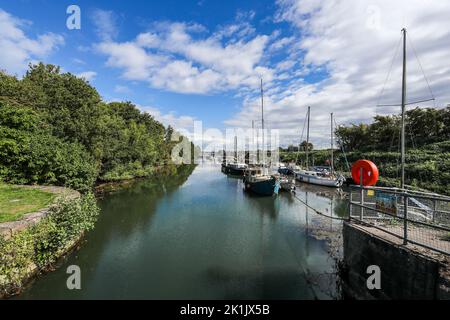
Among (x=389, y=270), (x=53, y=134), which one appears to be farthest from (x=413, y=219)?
(x=53, y=134)

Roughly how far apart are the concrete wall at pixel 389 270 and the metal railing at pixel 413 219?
359 millimetres

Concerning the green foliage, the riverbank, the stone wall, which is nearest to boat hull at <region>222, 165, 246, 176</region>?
the green foliage

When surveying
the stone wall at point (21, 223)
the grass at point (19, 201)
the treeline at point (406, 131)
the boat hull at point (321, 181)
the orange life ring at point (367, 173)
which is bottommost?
the boat hull at point (321, 181)

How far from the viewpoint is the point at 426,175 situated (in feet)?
74.1

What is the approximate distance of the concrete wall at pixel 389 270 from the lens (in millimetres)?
4594

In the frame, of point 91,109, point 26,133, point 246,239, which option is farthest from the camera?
point 91,109

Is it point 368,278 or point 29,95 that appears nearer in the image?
point 368,278

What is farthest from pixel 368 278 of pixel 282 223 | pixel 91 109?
pixel 91 109

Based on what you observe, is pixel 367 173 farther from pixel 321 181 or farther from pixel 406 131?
pixel 406 131

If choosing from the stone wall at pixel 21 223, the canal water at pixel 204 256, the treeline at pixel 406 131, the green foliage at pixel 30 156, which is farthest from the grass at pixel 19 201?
the treeline at pixel 406 131

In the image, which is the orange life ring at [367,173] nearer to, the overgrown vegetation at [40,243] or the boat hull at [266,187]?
the overgrown vegetation at [40,243]
